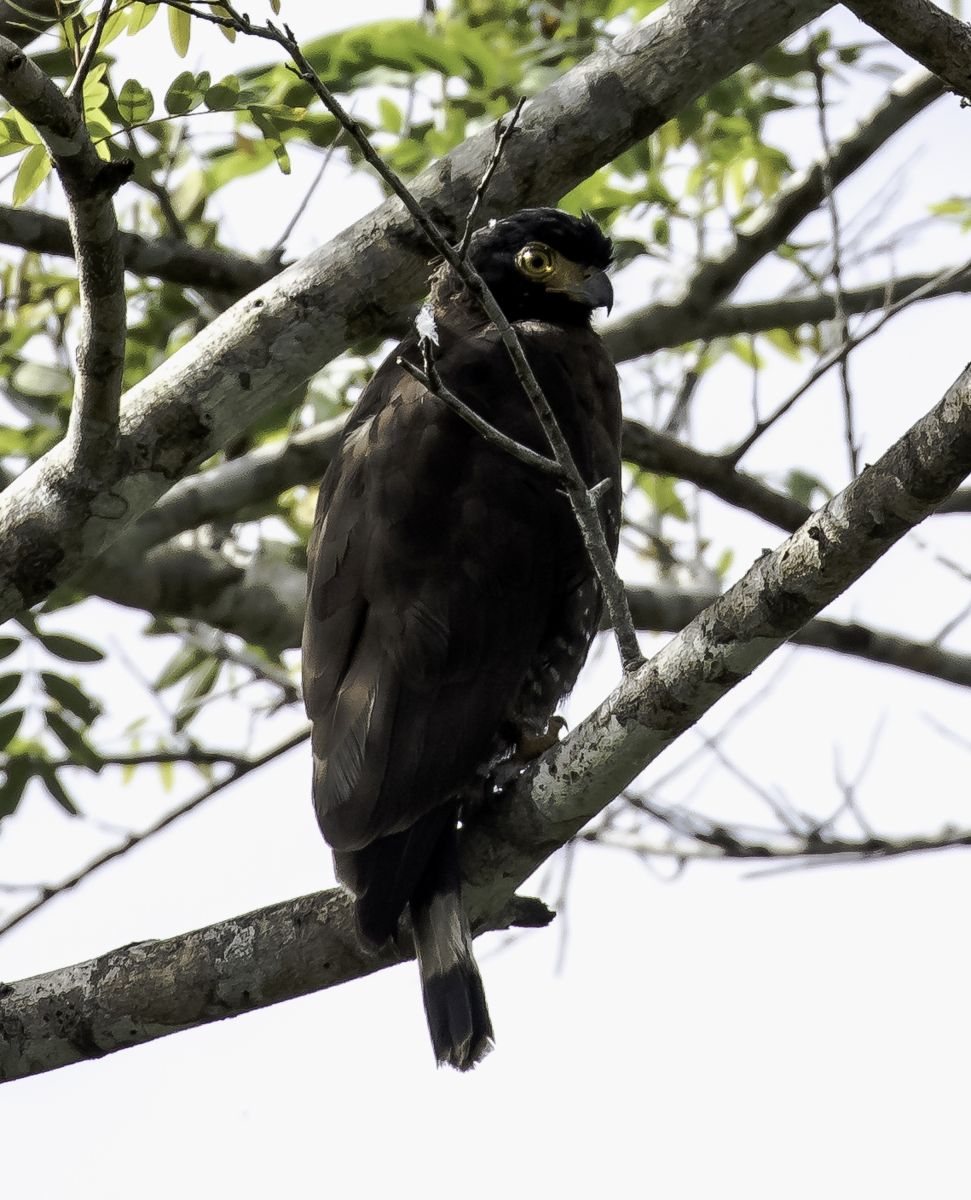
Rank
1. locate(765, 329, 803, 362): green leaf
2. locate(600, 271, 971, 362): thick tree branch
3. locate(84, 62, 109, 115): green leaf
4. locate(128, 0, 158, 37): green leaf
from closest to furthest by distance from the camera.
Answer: locate(128, 0, 158, 37): green leaf, locate(84, 62, 109, 115): green leaf, locate(600, 271, 971, 362): thick tree branch, locate(765, 329, 803, 362): green leaf

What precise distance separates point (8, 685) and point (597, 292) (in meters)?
2.03

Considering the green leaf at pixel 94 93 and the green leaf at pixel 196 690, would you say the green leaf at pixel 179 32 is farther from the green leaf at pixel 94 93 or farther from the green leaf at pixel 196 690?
the green leaf at pixel 196 690

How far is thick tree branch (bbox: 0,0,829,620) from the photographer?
10.8 feet

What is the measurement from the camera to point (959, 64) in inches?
98.0

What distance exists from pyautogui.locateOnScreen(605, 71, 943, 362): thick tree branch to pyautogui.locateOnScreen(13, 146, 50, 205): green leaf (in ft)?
8.58

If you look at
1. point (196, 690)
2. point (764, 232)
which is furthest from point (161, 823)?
point (764, 232)

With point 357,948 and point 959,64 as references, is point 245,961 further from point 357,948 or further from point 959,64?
point 959,64

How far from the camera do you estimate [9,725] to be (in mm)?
4633

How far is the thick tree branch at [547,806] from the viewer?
2447mm

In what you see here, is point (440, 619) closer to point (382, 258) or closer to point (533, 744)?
point (533, 744)

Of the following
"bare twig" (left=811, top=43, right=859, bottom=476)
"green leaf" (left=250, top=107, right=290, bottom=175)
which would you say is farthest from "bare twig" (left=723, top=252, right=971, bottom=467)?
"green leaf" (left=250, top=107, right=290, bottom=175)

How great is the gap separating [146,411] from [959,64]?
1711 mm

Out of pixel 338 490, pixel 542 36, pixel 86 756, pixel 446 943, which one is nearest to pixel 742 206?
pixel 542 36

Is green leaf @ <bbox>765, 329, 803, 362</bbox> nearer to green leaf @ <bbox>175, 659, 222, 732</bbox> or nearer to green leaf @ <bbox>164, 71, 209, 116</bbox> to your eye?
green leaf @ <bbox>175, 659, 222, 732</bbox>
